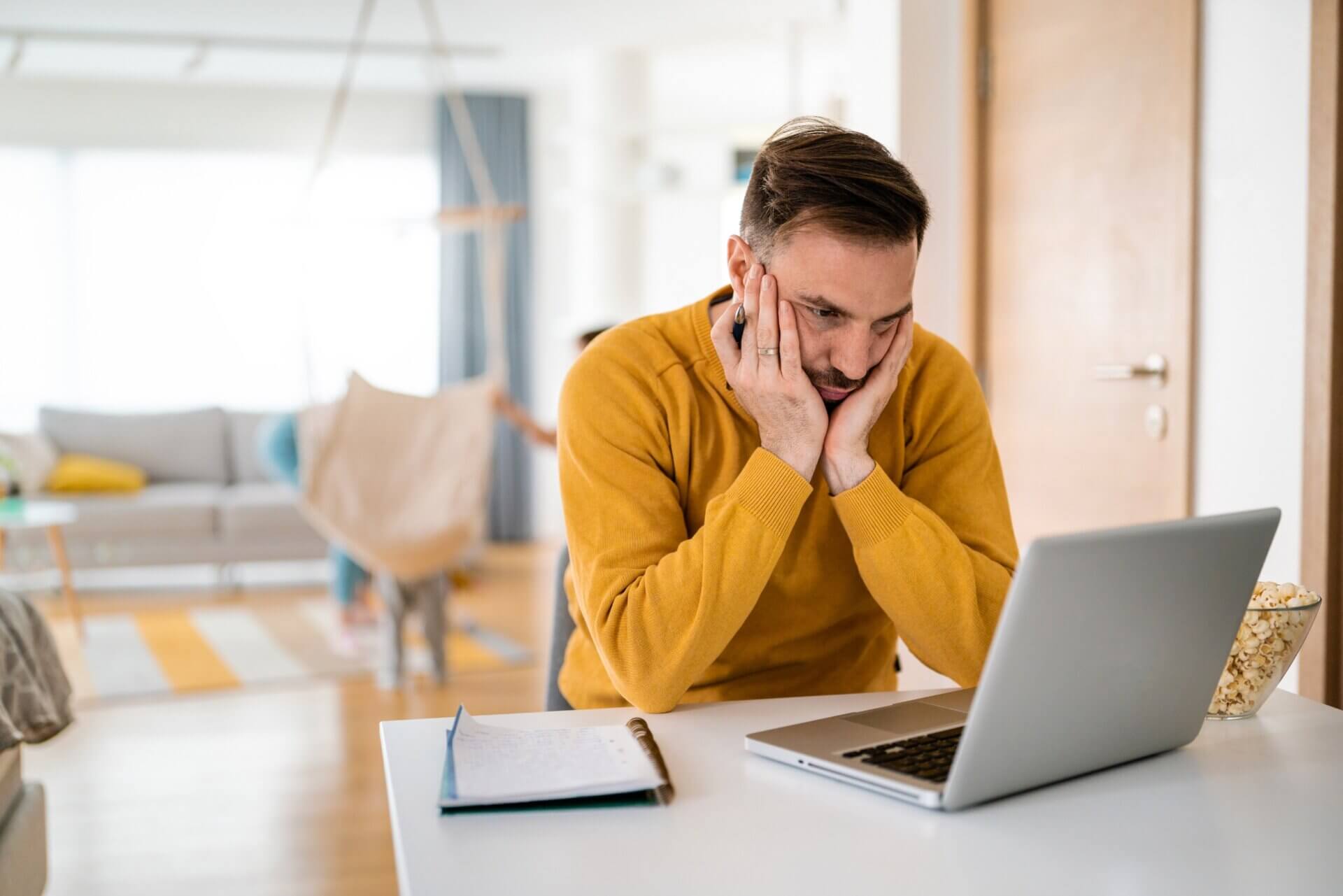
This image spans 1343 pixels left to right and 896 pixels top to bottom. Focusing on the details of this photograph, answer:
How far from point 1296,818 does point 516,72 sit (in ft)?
20.8

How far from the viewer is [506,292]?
7160 mm

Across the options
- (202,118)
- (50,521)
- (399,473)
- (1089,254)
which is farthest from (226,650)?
(202,118)

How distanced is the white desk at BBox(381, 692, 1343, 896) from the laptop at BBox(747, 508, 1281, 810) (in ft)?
0.06

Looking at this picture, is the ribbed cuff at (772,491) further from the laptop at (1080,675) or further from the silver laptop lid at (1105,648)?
the silver laptop lid at (1105,648)

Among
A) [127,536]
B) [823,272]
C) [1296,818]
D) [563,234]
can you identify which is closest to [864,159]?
[823,272]

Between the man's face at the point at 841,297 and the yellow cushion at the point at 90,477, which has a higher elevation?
the man's face at the point at 841,297

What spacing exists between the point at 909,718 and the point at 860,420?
0.35 meters

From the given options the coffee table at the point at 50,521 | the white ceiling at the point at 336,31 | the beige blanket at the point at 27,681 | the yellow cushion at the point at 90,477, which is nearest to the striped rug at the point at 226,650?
the coffee table at the point at 50,521

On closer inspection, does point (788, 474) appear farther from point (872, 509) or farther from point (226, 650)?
point (226, 650)

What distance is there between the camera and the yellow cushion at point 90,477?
18.3 ft

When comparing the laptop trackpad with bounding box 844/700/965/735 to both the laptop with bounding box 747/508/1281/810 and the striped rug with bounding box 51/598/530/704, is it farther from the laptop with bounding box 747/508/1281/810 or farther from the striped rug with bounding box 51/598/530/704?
the striped rug with bounding box 51/598/530/704

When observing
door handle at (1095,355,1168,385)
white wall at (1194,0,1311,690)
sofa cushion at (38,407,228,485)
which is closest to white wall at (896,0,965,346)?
door handle at (1095,355,1168,385)

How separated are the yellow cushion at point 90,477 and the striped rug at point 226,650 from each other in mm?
674

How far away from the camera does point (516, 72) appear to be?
6.64m
